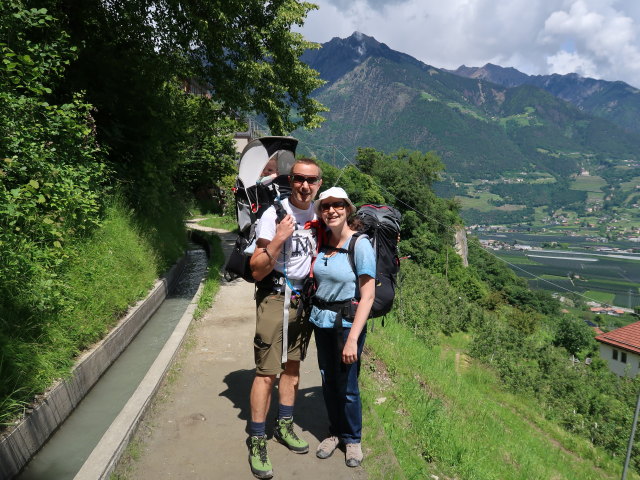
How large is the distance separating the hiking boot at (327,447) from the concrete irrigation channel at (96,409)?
1.48 meters

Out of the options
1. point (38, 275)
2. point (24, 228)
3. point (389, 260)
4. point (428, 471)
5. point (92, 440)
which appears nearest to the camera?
point (389, 260)

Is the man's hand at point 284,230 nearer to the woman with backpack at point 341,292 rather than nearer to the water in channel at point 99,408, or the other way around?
the woman with backpack at point 341,292

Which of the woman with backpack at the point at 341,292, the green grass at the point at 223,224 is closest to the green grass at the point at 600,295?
A: the green grass at the point at 223,224

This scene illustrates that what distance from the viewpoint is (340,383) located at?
123 inches

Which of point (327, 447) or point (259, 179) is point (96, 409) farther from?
point (259, 179)

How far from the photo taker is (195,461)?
A: 10.5 ft

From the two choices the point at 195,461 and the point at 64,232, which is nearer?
the point at 195,461

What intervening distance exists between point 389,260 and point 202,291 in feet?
19.8

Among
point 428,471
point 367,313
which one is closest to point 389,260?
point 367,313

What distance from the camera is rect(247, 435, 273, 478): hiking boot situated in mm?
3010

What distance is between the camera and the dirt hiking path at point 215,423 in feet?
10.3

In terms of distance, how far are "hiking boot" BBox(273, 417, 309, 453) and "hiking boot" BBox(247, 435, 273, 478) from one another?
0.25 meters

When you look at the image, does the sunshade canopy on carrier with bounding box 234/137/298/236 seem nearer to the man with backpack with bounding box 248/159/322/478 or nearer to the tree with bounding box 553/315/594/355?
the man with backpack with bounding box 248/159/322/478

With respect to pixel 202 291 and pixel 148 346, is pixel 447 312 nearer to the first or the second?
pixel 202 291
